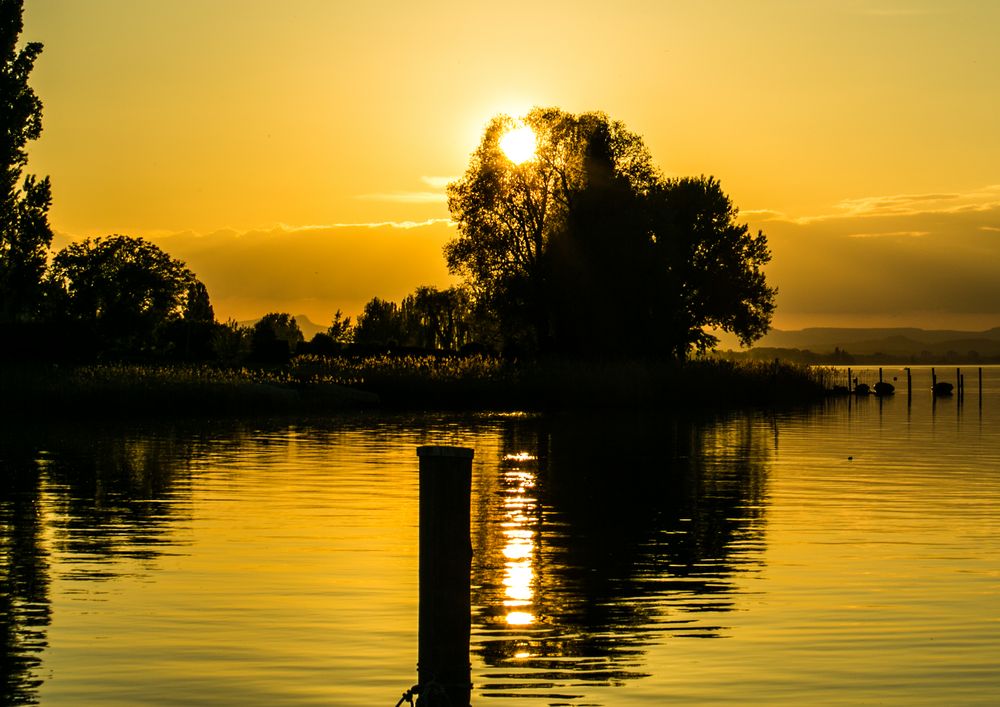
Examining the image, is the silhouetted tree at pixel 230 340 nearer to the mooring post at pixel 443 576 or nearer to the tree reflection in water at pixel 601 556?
the tree reflection in water at pixel 601 556

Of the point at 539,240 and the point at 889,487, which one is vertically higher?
the point at 539,240

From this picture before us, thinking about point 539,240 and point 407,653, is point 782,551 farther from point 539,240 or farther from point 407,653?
point 539,240

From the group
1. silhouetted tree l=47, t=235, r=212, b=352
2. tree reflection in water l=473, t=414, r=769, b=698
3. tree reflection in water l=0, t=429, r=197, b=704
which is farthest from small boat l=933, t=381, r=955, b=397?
tree reflection in water l=0, t=429, r=197, b=704

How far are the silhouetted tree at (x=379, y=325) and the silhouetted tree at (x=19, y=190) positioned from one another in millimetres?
116543

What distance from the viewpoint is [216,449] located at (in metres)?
37.2

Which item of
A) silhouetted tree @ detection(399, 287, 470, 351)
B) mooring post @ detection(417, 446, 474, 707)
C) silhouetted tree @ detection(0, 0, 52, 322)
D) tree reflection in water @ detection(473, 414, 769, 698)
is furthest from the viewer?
silhouetted tree @ detection(399, 287, 470, 351)

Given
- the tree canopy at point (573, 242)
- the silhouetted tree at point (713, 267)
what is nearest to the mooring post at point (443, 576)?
the tree canopy at point (573, 242)

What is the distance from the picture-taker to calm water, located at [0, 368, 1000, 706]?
11.1 m

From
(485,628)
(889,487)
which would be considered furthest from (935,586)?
(889,487)

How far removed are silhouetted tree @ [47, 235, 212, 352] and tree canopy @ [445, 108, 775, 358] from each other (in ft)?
98.0

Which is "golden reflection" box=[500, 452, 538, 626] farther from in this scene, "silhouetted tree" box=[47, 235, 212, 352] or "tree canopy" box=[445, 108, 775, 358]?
"silhouetted tree" box=[47, 235, 212, 352]

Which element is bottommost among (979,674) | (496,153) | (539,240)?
(979,674)

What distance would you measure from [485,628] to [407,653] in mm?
1282

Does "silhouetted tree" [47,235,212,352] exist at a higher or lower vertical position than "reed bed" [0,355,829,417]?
higher
